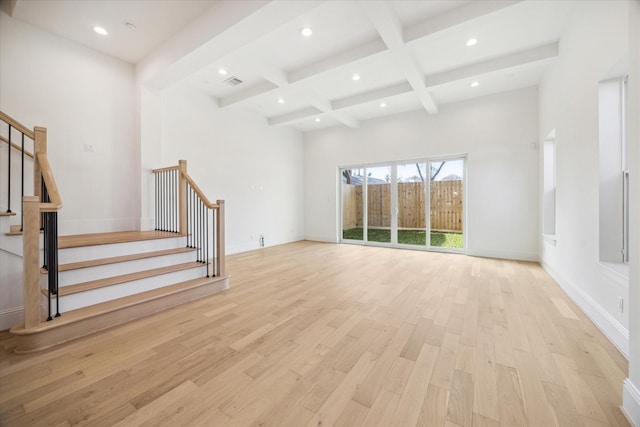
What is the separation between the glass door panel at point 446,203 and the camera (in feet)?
19.7

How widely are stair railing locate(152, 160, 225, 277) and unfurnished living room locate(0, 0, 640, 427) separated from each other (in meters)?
0.04

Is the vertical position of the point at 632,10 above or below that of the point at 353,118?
below

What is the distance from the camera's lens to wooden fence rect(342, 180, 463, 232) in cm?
607

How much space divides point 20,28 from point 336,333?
5.59 metres

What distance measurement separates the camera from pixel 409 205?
6688 mm

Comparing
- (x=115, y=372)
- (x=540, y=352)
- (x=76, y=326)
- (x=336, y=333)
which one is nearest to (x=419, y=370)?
(x=336, y=333)

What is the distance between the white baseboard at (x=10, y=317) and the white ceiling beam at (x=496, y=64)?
652 cm

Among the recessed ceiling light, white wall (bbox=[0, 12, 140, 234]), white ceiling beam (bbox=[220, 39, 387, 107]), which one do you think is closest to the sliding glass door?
white ceiling beam (bbox=[220, 39, 387, 107])

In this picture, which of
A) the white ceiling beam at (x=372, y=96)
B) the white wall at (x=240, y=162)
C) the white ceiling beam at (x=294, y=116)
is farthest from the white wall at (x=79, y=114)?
the white ceiling beam at (x=372, y=96)

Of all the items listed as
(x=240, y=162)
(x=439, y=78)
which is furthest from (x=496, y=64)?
(x=240, y=162)

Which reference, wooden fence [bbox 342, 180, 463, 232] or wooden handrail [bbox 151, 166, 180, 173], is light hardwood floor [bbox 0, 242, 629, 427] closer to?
wooden handrail [bbox 151, 166, 180, 173]

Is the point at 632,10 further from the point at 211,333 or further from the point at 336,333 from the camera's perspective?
the point at 211,333

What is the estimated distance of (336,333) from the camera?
7.55ft

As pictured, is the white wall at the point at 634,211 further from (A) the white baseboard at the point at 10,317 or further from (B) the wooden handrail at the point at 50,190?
(A) the white baseboard at the point at 10,317
